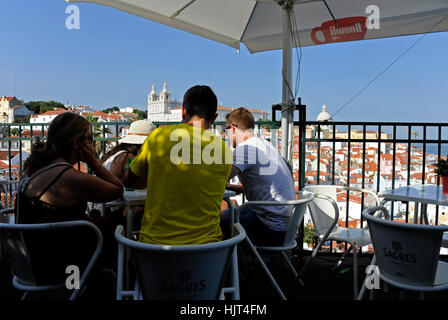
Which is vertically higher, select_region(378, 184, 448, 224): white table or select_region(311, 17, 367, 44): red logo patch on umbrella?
select_region(311, 17, 367, 44): red logo patch on umbrella

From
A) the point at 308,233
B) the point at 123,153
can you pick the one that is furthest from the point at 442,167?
the point at 308,233

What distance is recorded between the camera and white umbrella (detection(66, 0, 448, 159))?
10.9 ft

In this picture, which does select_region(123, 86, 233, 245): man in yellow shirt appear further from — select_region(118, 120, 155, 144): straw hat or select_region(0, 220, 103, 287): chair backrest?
select_region(118, 120, 155, 144): straw hat

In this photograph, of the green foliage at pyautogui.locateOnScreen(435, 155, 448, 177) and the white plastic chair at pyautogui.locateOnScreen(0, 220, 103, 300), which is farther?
the green foliage at pyautogui.locateOnScreen(435, 155, 448, 177)

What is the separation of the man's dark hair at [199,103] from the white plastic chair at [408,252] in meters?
0.99

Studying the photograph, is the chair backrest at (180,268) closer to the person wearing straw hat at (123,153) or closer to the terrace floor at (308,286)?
the terrace floor at (308,286)

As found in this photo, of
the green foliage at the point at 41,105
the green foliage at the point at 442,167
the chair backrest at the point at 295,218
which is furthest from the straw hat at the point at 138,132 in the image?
the green foliage at the point at 41,105

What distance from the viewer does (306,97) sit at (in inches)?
133

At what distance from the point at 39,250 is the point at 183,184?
0.82 meters

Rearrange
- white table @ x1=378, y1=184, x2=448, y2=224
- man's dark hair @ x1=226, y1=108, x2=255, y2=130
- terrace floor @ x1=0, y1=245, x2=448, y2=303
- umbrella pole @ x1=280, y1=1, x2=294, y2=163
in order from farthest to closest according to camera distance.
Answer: umbrella pole @ x1=280, y1=1, x2=294, y2=163 < man's dark hair @ x1=226, y1=108, x2=255, y2=130 < terrace floor @ x1=0, y1=245, x2=448, y2=303 < white table @ x1=378, y1=184, x2=448, y2=224

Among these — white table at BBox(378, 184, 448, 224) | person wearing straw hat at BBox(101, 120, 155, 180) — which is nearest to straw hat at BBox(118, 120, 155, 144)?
person wearing straw hat at BBox(101, 120, 155, 180)

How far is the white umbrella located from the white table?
1127mm

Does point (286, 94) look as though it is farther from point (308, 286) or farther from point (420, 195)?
point (308, 286)

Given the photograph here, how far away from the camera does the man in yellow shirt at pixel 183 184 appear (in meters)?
1.53
